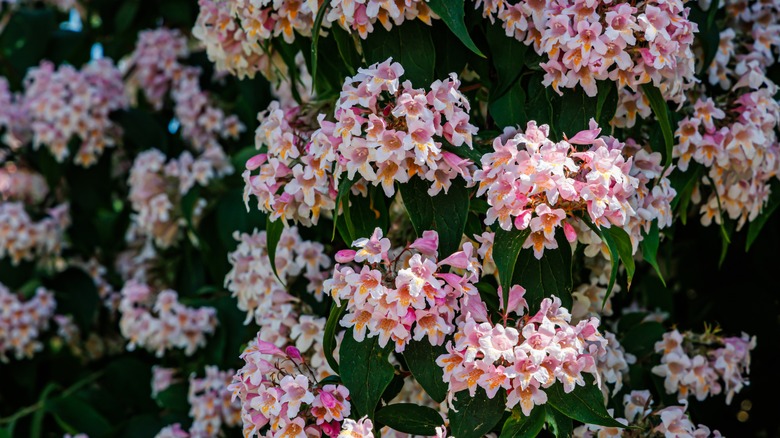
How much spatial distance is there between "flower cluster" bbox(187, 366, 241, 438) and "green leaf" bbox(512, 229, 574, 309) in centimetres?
113

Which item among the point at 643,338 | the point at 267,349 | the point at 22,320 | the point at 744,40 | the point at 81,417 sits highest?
the point at 744,40

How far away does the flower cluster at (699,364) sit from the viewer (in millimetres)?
1905

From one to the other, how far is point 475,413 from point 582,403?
171 mm

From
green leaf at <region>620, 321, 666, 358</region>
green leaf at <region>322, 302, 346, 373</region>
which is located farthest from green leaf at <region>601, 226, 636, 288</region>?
green leaf at <region>620, 321, 666, 358</region>

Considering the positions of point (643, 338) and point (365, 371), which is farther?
point (643, 338)

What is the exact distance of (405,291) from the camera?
1438 millimetres

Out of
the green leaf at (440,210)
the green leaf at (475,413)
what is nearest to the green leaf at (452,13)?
the green leaf at (440,210)

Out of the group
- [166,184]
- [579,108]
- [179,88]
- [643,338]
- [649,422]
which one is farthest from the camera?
[179,88]

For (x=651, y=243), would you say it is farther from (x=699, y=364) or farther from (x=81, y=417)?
(x=81, y=417)

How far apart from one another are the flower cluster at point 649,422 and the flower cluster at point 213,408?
3.31ft

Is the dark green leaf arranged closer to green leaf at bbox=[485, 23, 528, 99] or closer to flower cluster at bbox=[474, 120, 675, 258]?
flower cluster at bbox=[474, 120, 675, 258]

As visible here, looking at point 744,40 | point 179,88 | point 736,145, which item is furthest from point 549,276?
point 179,88

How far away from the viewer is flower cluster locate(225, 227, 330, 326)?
197 cm

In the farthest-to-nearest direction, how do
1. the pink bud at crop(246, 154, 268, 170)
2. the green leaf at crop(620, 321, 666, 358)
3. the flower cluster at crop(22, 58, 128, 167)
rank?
the flower cluster at crop(22, 58, 128, 167) → the green leaf at crop(620, 321, 666, 358) → the pink bud at crop(246, 154, 268, 170)
